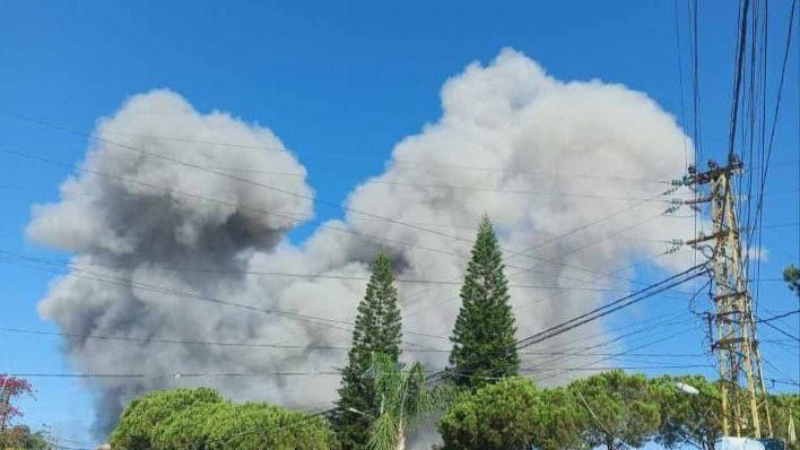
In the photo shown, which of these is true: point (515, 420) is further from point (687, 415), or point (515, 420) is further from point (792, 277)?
point (792, 277)

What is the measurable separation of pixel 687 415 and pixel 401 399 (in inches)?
627

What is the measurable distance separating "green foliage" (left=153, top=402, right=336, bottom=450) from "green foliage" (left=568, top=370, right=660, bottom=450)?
20.2m

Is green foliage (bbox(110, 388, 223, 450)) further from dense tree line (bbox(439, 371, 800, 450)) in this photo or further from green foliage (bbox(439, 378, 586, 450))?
dense tree line (bbox(439, 371, 800, 450))

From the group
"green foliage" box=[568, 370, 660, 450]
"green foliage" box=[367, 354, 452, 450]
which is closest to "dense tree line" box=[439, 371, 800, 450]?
"green foliage" box=[568, 370, 660, 450]

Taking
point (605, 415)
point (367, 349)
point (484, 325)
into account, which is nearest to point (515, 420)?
point (605, 415)

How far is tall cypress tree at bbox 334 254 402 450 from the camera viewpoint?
181ft

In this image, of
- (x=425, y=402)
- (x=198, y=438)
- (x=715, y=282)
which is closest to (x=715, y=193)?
(x=715, y=282)

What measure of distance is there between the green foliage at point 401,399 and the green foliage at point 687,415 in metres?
13.2

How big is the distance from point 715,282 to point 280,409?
3663 centimetres

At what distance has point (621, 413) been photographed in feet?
Answer: 131

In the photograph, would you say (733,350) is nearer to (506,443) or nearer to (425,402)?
(425,402)

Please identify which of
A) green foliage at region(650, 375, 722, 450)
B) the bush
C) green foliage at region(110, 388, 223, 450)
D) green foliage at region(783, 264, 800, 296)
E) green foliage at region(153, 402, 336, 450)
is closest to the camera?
green foliage at region(783, 264, 800, 296)

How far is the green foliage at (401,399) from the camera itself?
3406cm

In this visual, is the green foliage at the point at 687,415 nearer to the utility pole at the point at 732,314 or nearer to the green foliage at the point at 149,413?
the utility pole at the point at 732,314
